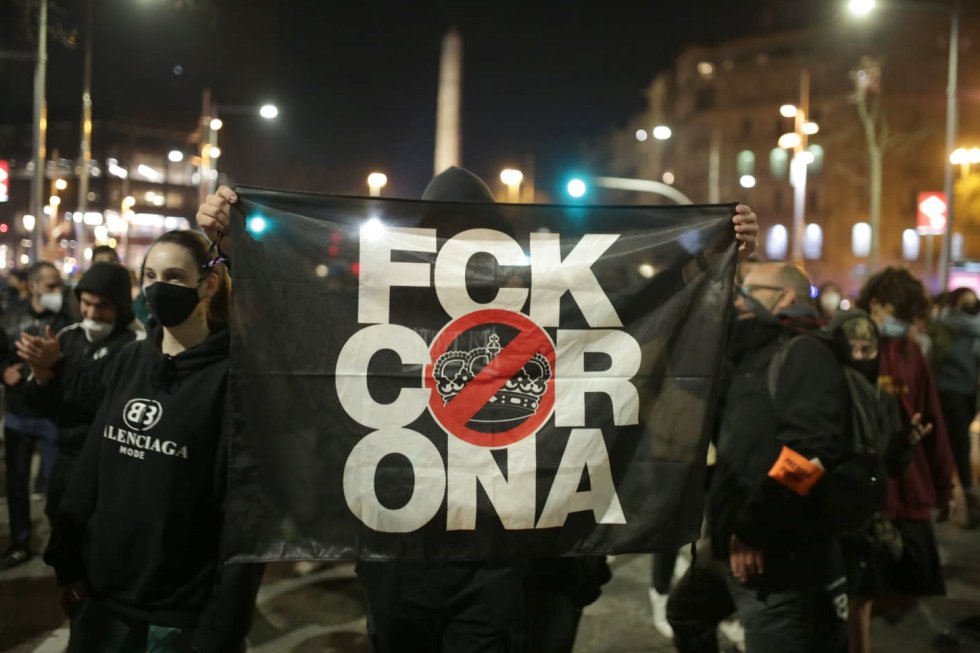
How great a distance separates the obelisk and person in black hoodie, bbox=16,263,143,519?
1284 cm

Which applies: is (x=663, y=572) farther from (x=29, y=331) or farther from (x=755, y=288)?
(x=29, y=331)

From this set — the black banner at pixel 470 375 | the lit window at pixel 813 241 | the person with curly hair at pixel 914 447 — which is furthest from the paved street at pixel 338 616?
the lit window at pixel 813 241

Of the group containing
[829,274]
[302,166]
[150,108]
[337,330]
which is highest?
[150,108]

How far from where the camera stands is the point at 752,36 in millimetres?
69688

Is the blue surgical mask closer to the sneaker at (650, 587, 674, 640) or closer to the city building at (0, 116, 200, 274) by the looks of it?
the sneaker at (650, 587, 674, 640)

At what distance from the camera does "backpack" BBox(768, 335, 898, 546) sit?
11.0ft

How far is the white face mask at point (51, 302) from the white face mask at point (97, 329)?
88.3 inches

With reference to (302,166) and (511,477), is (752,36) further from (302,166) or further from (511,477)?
(511,477)

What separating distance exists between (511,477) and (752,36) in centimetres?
7341

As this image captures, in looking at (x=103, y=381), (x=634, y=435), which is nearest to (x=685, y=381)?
(x=634, y=435)

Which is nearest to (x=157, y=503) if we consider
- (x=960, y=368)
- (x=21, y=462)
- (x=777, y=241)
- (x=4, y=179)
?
(x=21, y=462)

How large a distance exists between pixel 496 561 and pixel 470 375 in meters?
0.61

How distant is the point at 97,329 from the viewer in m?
4.70

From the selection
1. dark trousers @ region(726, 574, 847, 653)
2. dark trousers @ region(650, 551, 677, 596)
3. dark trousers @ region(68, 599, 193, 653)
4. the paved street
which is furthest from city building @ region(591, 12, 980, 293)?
dark trousers @ region(68, 599, 193, 653)
